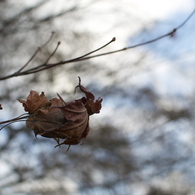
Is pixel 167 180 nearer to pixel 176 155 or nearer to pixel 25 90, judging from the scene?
pixel 176 155

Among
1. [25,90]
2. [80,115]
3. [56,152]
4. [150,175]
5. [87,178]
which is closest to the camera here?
[80,115]

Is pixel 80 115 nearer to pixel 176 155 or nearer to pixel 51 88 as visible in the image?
pixel 51 88

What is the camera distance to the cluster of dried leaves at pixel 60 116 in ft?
3.54

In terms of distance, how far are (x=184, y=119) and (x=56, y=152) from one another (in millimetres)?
2976

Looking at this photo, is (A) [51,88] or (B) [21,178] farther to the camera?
(B) [21,178]

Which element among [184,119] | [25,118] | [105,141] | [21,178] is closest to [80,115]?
[25,118]

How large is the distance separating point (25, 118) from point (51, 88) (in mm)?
4832

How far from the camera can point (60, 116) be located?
1.10m

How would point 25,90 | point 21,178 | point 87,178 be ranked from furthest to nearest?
1. point 87,178
2. point 21,178
3. point 25,90

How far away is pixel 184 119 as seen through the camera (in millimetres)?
8133

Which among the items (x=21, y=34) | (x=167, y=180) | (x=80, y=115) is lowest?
(x=80, y=115)

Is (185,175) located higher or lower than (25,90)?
lower

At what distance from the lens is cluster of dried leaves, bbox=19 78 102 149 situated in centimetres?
108

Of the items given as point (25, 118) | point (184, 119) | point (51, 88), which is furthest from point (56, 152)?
point (25, 118)
